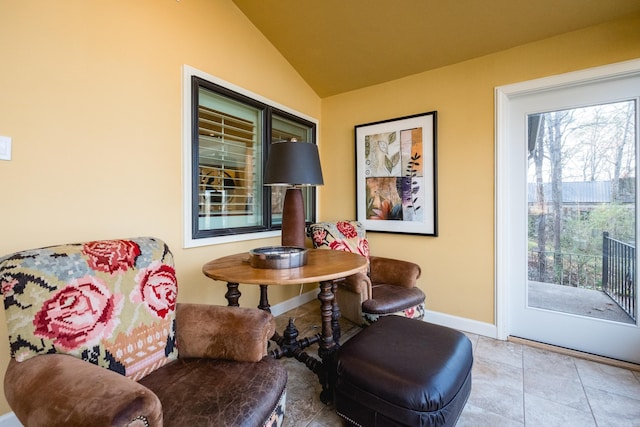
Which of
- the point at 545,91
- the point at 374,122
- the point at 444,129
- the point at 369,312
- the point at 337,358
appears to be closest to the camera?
the point at 337,358

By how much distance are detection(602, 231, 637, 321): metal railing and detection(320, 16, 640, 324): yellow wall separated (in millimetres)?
719

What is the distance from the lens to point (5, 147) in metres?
1.35

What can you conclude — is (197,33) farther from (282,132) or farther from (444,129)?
(444,129)

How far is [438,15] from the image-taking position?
216 cm

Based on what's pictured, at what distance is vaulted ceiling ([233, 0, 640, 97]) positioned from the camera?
1983 millimetres

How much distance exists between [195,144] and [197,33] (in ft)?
2.66

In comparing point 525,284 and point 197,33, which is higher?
point 197,33

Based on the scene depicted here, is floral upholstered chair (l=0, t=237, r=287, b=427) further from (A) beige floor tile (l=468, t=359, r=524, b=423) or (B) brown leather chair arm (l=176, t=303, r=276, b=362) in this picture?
(A) beige floor tile (l=468, t=359, r=524, b=423)

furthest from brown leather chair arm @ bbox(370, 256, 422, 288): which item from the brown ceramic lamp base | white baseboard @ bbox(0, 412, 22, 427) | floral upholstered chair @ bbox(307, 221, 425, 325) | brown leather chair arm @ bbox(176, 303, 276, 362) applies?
white baseboard @ bbox(0, 412, 22, 427)

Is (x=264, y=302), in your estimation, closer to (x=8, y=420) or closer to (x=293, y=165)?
(x=293, y=165)

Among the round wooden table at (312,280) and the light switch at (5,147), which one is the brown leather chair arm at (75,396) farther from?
the light switch at (5,147)

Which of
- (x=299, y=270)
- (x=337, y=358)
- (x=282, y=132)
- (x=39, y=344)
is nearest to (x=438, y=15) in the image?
(x=282, y=132)

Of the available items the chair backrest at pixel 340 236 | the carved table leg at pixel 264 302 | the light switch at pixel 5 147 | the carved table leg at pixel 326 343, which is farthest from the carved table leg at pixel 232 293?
the light switch at pixel 5 147

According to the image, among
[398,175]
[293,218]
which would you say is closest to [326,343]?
[293,218]
